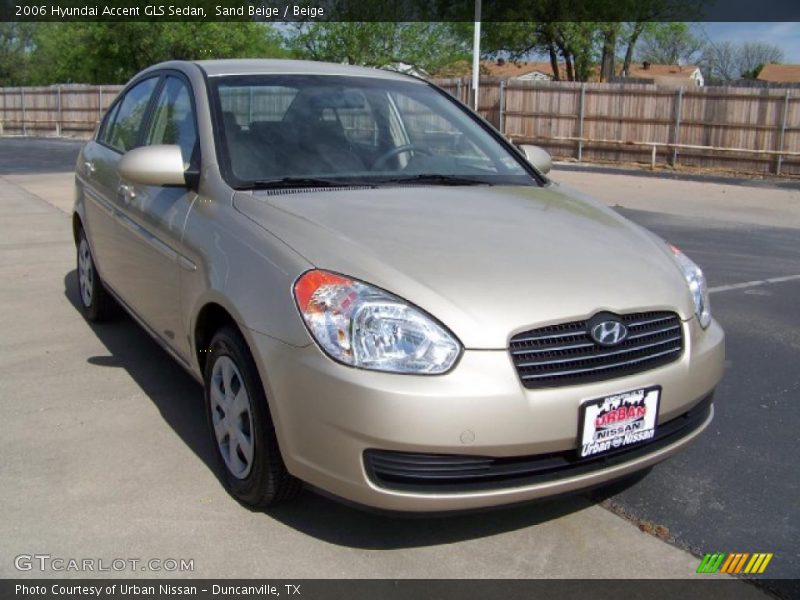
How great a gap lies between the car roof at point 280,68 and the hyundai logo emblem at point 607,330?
2142mm

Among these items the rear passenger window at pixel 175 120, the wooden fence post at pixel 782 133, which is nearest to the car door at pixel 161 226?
the rear passenger window at pixel 175 120

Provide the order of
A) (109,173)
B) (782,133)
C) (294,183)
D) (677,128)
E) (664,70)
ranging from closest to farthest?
(294,183) → (109,173) → (782,133) → (677,128) → (664,70)

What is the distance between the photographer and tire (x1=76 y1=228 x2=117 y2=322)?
17.6ft

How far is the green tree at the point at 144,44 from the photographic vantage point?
4238 centimetres

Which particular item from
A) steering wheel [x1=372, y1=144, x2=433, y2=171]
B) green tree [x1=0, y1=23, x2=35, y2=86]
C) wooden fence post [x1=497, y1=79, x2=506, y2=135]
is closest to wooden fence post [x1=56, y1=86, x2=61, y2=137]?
wooden fence post [x1=497, y1=79, x2=506, y2=135]

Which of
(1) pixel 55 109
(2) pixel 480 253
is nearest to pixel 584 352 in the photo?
(2) pixel 480 253

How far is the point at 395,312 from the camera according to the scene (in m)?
2.56

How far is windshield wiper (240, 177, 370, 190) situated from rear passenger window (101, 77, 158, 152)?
1527mm

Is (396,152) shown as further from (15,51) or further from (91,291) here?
(15,51)

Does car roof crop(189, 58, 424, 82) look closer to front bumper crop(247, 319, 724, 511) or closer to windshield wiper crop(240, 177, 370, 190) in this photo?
windshield wiper crop(240, 177, 370, 190)

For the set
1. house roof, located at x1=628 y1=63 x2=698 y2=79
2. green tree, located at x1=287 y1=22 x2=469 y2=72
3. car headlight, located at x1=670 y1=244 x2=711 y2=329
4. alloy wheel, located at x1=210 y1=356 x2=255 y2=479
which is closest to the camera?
alloy wheel, located at x1=210 y1=356 x2=255 y2=479

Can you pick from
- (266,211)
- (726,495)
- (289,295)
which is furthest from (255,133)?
(726,495)

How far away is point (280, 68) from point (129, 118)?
4.19ft

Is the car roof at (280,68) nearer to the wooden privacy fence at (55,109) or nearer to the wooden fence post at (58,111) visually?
the wooden privacy fence at (55,109)
